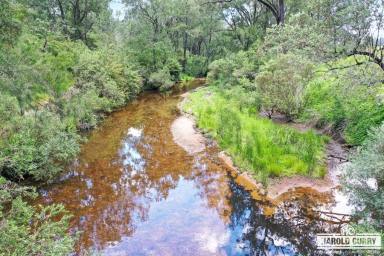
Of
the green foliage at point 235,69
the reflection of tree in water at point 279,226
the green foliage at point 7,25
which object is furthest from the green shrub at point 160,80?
the green foliage at point 7,25

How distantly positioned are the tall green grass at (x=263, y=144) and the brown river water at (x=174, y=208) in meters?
0.87

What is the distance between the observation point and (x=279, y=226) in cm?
909

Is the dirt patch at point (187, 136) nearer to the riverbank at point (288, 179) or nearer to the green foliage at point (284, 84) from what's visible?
the riverbank at point (288, 179)

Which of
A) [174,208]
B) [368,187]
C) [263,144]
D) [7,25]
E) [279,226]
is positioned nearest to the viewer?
[368,187]

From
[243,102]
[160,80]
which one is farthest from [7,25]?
[160,80]

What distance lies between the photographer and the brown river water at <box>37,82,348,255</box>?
8.48 m

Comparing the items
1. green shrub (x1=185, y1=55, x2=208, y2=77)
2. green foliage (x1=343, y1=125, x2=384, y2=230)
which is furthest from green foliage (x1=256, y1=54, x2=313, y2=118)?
green shrub (x1=185, y1=55, x2=208, y2=77)

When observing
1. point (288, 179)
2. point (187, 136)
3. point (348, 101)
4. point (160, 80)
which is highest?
point (160, 80)

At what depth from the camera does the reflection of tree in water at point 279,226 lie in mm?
8211

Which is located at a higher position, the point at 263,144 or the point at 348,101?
the point at 348,101

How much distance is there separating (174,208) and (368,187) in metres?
5.68

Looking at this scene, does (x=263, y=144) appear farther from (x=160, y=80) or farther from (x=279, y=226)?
(x=160, y=80)

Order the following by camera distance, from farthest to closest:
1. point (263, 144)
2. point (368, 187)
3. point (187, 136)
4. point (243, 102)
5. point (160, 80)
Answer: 1. point (160, 80)
2. point (243, 102)
3. point (187, 136)
4. point (263, 144)
5. point (368, 187)

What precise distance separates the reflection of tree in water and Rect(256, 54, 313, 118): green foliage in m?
6.85
